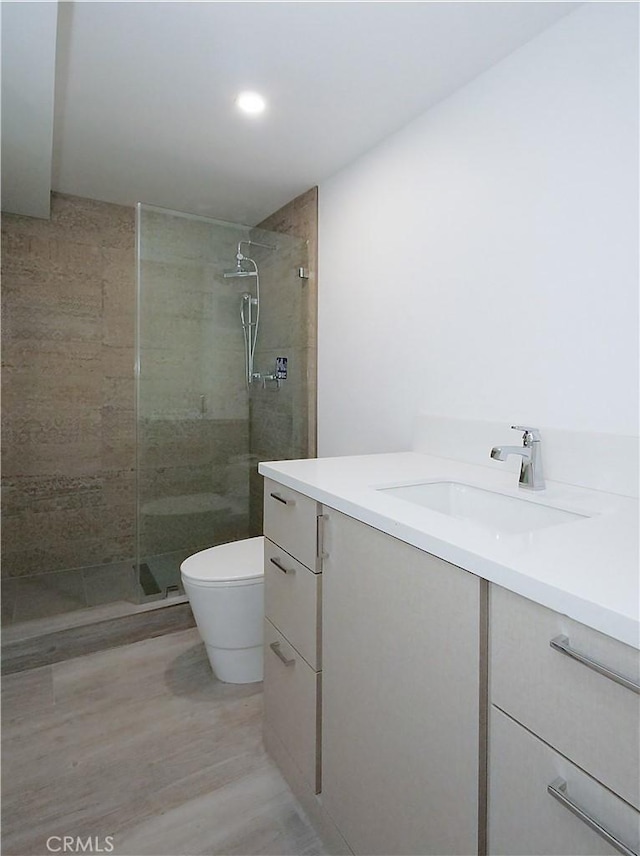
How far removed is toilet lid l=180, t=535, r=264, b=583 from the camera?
1.81m

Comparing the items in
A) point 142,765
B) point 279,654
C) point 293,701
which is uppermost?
point 279,654

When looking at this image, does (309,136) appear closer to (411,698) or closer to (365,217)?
(365,217)

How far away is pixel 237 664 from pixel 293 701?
2.08 ft

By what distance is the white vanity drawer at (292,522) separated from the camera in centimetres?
124

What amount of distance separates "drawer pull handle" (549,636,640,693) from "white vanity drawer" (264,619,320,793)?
30.3 inches

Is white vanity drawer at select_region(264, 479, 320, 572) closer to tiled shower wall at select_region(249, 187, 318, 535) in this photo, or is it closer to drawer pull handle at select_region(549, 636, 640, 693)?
drawer pull handle at select_region(549, 636, 640, 693)

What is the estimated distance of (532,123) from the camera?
1467mm

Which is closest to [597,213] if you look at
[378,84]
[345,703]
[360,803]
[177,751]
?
[378,84]

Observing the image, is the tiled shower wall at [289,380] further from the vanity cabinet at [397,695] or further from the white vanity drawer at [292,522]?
the vanity cabinet at [397,695]

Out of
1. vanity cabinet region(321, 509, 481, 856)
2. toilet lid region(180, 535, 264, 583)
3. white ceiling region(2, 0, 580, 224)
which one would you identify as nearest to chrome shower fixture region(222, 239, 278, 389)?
white ceiling region(2, 0, 580, 224)

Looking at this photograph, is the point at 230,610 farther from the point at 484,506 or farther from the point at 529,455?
the point at 529,455

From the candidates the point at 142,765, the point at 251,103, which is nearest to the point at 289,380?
the point at 251,103

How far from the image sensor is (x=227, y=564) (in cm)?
192

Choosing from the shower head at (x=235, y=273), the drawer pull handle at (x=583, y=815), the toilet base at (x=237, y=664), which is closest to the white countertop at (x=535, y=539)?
the drawer pull handle at (x=583, y=815)
